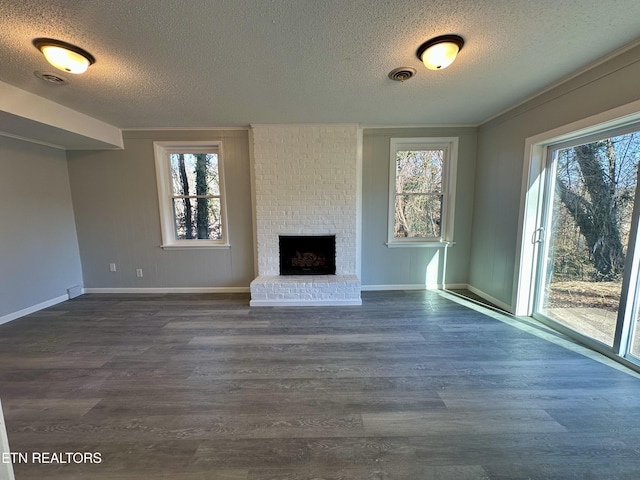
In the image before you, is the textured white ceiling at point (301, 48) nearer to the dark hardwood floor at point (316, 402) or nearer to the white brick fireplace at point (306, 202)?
the white brick fireplace at point (306, 202)

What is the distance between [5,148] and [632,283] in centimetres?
639

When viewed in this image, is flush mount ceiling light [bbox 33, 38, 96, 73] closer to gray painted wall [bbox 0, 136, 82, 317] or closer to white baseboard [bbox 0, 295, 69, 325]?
gray painted wall [bbox 0, 136, 82, 317]

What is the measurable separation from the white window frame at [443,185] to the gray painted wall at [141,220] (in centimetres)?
215

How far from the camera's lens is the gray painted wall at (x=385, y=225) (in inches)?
141

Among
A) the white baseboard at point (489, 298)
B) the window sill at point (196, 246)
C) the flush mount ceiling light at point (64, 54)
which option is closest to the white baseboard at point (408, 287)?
the white baseboard at point (489, 298)

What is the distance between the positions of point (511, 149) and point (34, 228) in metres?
6.10

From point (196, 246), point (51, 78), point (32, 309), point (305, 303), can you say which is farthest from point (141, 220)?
point (305, 303)

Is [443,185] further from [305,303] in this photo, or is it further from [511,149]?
[305,303]

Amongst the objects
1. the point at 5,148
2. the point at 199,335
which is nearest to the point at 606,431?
the point at 199,335

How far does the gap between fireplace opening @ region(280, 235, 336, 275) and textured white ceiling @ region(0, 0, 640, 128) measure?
1740mm

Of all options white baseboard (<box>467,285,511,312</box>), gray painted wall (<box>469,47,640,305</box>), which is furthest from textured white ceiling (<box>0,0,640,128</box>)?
white baseboard (<box>467,285,511,312</box>)

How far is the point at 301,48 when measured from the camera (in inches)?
70.2

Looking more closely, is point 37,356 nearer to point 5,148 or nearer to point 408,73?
point 5,148

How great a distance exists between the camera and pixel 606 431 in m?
1.42
